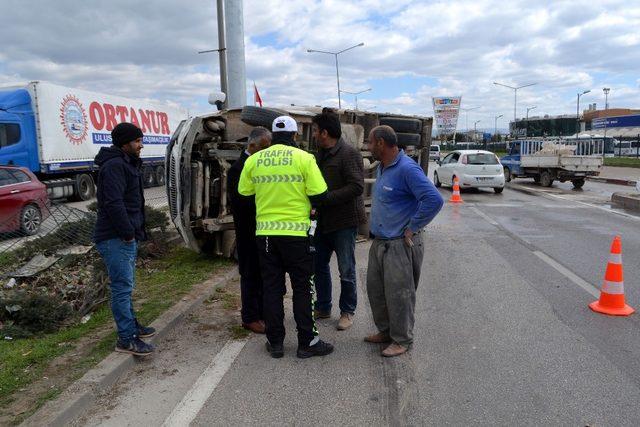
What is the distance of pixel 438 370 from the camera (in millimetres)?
4082

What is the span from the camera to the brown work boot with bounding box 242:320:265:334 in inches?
195

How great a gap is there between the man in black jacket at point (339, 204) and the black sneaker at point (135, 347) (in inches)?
66.8

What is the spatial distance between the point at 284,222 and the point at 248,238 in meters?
0.80

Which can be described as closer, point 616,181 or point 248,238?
point 248,238

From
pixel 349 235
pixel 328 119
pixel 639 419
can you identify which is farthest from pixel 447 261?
pixel 639 419

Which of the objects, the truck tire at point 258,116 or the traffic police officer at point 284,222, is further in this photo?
the truck tire at point 258,116

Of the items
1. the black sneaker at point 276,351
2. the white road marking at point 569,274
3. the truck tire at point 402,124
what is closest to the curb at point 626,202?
the white road marking at point 569,274

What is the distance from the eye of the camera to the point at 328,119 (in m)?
4.73

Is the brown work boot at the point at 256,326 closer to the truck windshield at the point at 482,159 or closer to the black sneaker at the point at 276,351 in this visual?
the black sneaker at the point at 276,351

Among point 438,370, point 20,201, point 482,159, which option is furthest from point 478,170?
point 438,370

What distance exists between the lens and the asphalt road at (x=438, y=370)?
11.3 ft

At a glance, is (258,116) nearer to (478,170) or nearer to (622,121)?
(478,170)

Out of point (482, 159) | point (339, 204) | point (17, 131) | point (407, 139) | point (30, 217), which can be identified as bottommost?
point (30, 217)

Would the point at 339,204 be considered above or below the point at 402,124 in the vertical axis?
below
